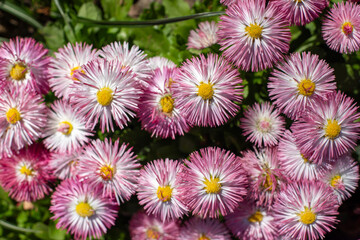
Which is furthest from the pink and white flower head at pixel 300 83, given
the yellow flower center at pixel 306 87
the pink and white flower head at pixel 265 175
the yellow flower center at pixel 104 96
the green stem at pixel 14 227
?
the green stem at pixel 14 227

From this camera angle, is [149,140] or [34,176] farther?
[149,140]

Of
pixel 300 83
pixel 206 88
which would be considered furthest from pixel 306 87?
pixel 206 88

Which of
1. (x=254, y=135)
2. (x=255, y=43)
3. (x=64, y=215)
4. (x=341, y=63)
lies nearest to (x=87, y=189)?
(x=64, y=215)

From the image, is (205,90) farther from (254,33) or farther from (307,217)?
(307,217)

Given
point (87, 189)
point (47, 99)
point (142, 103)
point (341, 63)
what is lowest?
point (87, 189)

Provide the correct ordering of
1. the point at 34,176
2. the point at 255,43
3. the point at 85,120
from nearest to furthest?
the point at 255,43 → the point at 85,120 → the point at 34,176

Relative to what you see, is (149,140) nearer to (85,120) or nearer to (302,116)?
(85,120)

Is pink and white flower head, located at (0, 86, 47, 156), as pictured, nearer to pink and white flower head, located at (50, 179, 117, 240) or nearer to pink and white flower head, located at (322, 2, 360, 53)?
pink and white flower head, located at (50, 179, 117, 240)
